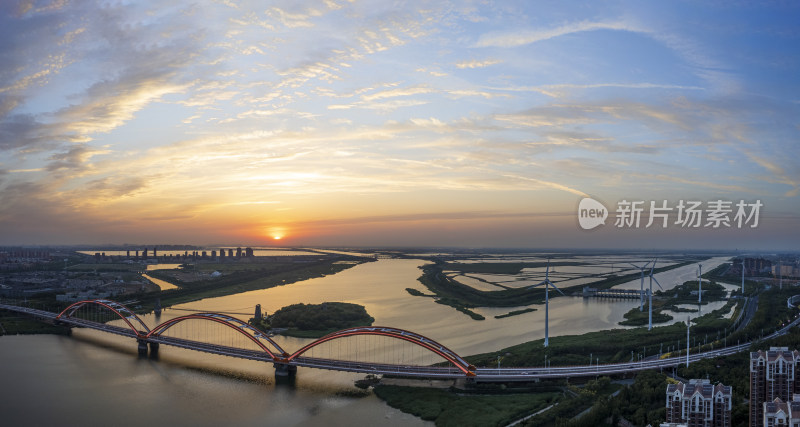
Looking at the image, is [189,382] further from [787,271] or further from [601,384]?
[787,271]

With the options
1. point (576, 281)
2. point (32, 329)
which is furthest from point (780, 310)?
point (32, 329)

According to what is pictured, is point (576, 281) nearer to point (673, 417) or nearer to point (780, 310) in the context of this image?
point (780, 310)

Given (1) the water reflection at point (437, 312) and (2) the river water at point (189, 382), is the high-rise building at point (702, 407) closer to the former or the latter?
(2) the river water at point (189, 382)

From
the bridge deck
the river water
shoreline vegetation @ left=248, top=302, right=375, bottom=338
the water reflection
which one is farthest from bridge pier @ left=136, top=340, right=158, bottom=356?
shoreline vegetation @ left=248, top=302, right=375, bottom=338

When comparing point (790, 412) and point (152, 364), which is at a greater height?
point (790, 412)

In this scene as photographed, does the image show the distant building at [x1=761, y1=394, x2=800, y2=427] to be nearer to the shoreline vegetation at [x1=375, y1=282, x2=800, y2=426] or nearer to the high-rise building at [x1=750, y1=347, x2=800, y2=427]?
the high-rise building at [x1=750, y1=347, x2=800, y2=427]

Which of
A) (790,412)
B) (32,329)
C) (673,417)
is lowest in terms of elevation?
(32,329)

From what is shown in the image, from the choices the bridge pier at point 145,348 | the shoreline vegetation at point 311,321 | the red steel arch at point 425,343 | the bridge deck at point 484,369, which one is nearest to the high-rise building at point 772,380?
the bridge deck at point 484,369
